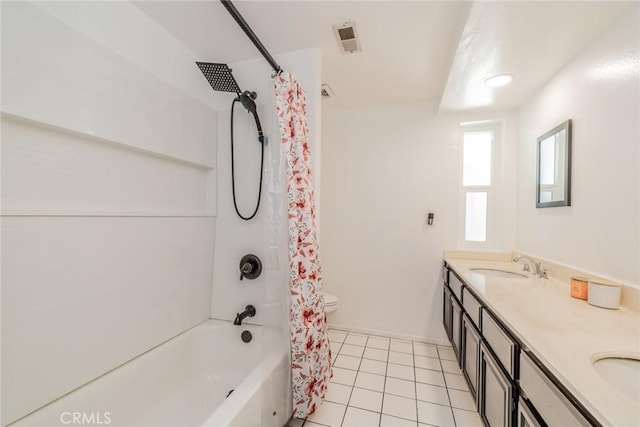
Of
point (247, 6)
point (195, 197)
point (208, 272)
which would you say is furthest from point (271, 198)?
point (247, 6)

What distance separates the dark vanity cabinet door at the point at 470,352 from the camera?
1.42 meters

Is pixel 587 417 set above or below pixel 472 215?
below

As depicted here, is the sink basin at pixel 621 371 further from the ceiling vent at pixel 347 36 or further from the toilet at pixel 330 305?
the ceiling vent at pixel 347 36

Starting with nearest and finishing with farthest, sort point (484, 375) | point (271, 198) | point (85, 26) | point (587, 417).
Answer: point (587, 417), point (85, 26), point (484, 375), point (271, 198)

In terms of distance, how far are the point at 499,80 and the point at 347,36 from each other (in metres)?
1.14

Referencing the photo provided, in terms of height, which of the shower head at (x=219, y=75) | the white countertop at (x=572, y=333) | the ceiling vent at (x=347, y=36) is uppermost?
the ceiling vent at (x=347, y=36)

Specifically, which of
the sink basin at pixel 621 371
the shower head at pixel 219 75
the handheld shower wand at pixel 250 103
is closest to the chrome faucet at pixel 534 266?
the sink basin at pixel 621 371

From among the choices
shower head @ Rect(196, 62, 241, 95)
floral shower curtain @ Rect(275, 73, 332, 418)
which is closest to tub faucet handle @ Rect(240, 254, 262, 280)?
floral shower curtain @ Rect(275, 73, 332, 418)

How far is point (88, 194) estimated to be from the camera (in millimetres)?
1165

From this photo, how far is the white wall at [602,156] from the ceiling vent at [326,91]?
163 cm

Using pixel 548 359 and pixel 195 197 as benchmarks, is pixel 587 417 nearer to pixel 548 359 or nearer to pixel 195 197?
pixel 548 359

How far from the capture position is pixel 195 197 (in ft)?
5.82

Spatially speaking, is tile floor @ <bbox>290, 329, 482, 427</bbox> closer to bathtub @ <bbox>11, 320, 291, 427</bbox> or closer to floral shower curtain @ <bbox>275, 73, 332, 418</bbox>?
floral shower curtain @ <bbox>275, 73, 332, 418</bbox>

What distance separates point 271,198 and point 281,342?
81 cm
